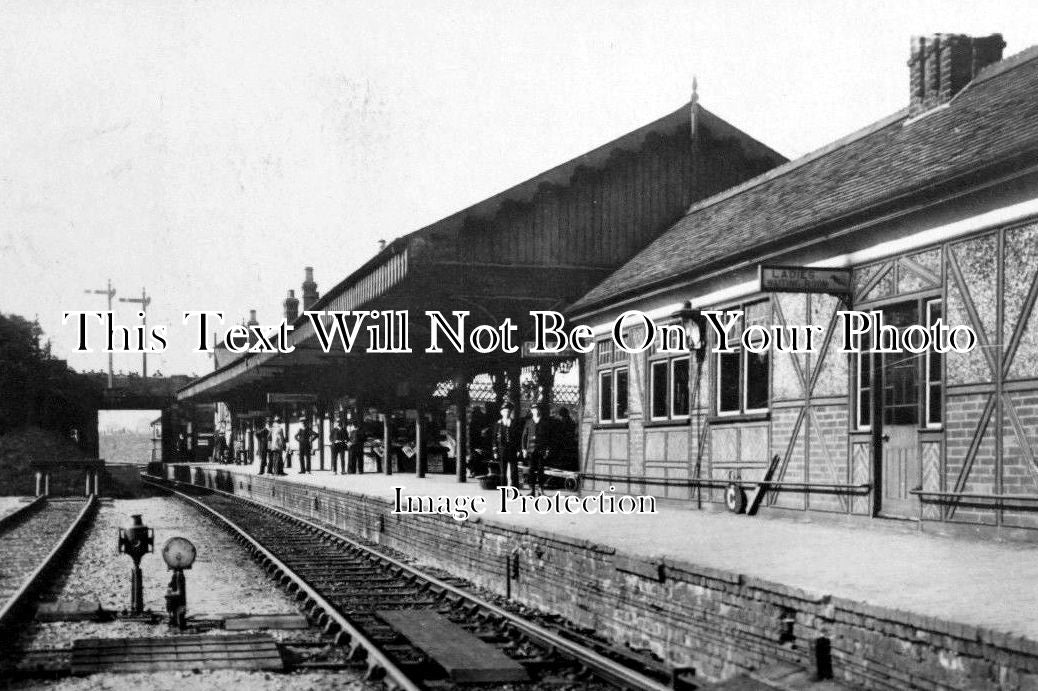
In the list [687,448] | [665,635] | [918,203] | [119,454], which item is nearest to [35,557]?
[687,448]

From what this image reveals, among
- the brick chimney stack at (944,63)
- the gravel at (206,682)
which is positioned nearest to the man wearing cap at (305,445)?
the brick chimney stack at (944,63)

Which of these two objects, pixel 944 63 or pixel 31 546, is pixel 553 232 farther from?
pixel 31 546

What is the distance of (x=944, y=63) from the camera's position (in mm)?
13711

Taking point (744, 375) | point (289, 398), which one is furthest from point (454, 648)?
point (289, 398)

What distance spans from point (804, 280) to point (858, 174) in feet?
8.65

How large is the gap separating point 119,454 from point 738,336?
79.3m

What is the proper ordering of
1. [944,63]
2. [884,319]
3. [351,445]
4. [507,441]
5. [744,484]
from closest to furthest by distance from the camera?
[884,319], [744,484], [944,63], [507,441], [351,445]

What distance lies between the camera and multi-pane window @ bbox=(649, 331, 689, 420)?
15164mm

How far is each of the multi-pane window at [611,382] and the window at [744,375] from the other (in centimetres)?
279

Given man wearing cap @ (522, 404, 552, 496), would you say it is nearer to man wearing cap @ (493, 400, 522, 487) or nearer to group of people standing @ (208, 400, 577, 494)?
group of people standing @ (208, 400, 577, 494)

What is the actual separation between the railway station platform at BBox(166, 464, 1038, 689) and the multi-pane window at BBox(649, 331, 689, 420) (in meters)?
1.66

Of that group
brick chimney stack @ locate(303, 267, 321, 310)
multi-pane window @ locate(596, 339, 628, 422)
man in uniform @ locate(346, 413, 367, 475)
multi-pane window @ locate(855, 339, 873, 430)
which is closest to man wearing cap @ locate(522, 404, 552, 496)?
multi-pane window @ locate(596, 339, 628, 422)

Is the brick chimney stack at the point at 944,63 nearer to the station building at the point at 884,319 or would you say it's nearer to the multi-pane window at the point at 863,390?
the station building at the point at 884,319

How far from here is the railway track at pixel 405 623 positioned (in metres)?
7.65
